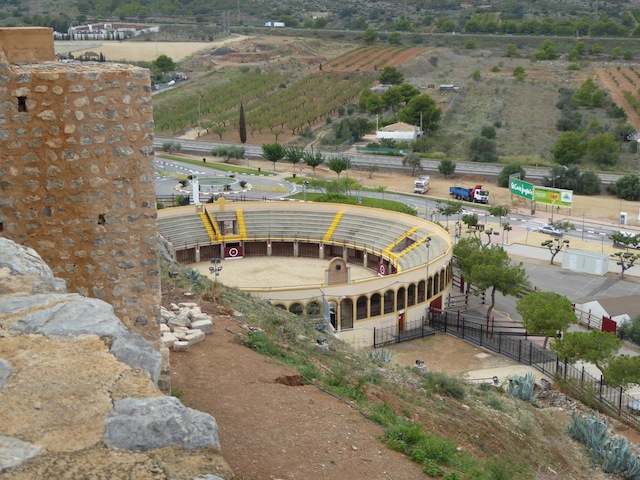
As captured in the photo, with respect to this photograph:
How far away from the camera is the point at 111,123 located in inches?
476

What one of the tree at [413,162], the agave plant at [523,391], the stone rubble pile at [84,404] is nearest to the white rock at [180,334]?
the stone rubble pile at [84,404]

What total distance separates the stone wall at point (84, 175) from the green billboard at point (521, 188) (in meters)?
53.6

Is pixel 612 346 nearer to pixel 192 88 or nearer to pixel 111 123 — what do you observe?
pixel 111 123

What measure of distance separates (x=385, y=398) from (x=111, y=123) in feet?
24.4

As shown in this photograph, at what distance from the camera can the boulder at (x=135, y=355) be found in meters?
8.76

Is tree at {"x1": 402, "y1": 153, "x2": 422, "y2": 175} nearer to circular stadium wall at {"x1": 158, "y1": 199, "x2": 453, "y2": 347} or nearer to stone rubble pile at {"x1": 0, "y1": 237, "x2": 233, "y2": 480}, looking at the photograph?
circular stadium wall at {"x1": 158, "y1": 199, "x2": 453, "y2": 347}

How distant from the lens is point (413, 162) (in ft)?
254

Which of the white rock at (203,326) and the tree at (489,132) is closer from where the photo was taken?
the white rock at (203,326)

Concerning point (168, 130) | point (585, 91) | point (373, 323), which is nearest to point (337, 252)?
point (373, 323)

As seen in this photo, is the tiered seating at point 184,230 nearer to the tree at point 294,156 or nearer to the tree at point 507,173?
the tree at point 294,156

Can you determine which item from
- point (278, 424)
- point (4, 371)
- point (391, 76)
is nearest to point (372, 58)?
point (391, 76)

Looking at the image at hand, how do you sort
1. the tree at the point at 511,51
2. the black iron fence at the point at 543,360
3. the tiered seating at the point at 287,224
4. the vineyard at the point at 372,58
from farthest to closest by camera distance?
the tree at the point at 511,51 < the vineyard at the point at 372,58 < the tiered seating at the point at 287,224 < the black iron fence at the point at 543,360

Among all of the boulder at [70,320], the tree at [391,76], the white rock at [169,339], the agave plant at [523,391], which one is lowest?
the agave plant at [523,391]

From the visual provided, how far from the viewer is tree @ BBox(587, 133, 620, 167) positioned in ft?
260
